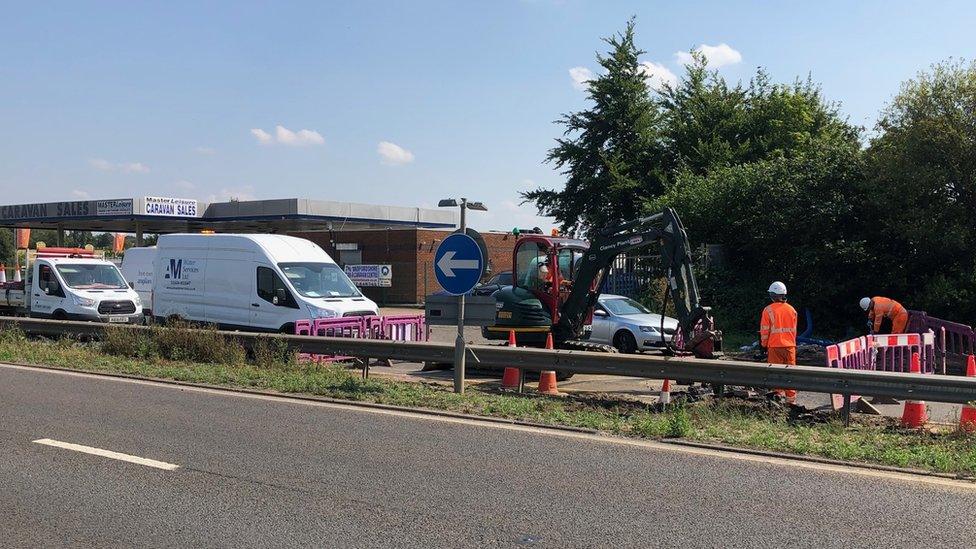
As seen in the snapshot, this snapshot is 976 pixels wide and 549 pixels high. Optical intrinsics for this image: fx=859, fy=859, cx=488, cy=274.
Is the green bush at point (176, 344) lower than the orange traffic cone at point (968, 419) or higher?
higher

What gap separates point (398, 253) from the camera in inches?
1499

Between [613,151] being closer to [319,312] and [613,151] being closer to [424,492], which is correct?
[319,312]

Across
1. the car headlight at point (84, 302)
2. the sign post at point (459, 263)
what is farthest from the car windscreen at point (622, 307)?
the car headlight at point (84, 302)

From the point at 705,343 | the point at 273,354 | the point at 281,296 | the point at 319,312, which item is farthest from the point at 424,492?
the point at 281,296

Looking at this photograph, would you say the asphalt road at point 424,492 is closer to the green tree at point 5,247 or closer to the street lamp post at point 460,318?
the street lamp post at point 460,318

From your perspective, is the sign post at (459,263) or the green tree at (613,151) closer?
the sign post at (459,263)

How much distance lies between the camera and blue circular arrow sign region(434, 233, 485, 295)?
33.8ft

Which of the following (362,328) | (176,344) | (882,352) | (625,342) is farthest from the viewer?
(625,342)

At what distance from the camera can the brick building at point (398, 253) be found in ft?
123

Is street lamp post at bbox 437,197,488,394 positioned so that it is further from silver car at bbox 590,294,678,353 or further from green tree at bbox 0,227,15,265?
green tree at bbox 0,227,15,265

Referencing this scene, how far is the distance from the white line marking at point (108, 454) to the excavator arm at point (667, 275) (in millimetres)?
8466

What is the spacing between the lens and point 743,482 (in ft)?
21.8

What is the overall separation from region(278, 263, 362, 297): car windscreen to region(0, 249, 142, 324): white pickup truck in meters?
6.94

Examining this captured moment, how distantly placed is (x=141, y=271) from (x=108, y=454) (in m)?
19.7
